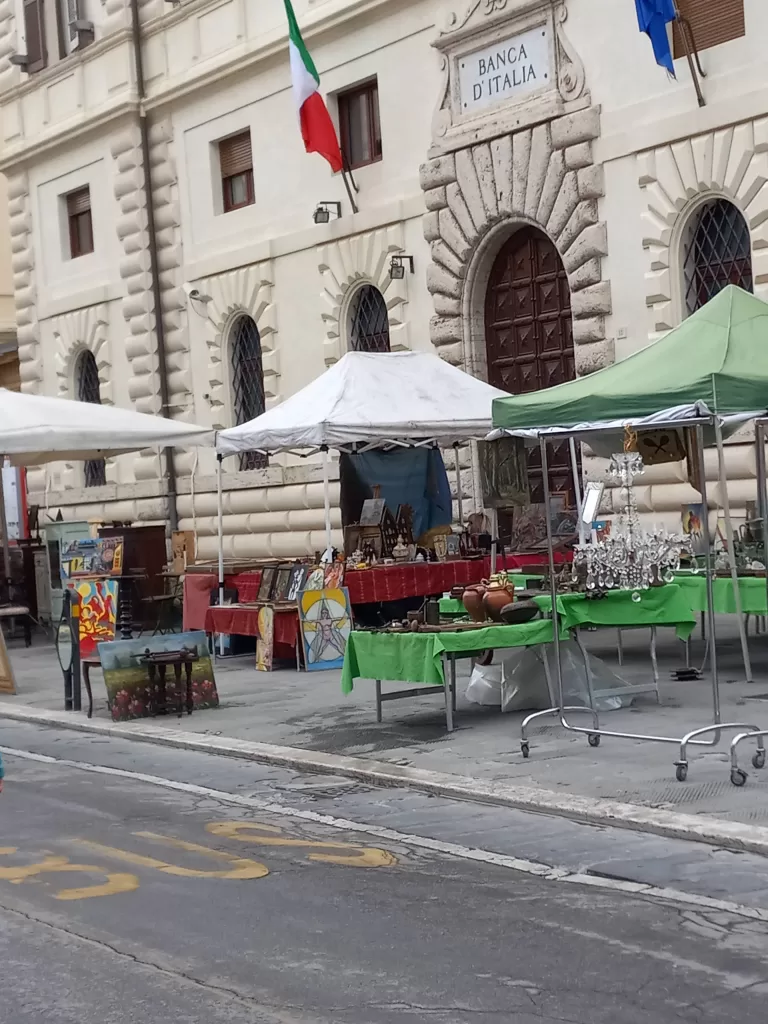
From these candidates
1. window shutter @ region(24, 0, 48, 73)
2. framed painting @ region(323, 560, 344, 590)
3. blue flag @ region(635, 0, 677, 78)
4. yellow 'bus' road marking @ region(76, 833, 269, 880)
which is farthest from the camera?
window shutter @ region(24, 0, 48, 73)

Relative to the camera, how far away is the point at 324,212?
72.3 feet

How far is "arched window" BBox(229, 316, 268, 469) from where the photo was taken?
24500 mm

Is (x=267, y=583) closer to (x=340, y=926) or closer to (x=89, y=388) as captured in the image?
(x=340, y=926)

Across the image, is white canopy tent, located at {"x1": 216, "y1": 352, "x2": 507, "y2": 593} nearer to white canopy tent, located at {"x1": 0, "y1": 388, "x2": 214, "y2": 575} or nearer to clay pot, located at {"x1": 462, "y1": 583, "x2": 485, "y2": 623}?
white canopy tent, located at {"x1": 0, "y1": 388, "x2": 214, "y2": 575}

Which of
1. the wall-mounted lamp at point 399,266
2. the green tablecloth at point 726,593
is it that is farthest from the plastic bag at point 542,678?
the wall-mounted lamp at point 399,266

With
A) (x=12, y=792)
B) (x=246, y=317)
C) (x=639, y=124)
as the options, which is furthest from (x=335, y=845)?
(x=246, y=317)

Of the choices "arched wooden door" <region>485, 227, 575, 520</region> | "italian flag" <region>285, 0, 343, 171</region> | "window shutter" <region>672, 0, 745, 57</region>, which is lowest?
"arched wooden door" <region>485, 227, 575, 520</region>

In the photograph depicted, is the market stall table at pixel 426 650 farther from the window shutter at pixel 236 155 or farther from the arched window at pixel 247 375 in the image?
the window shutter at pixel 236 155

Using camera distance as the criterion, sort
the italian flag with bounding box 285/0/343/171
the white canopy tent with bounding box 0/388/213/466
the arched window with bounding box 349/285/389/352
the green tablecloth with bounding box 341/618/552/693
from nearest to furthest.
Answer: the green tablecloth with bounding box 341/618/552/693 < the white canopy tent with bounding box 0/388/213/466 < the italian flag with bounding box 285/0/343/171 < the arched window with bounding box 349/285/389/352

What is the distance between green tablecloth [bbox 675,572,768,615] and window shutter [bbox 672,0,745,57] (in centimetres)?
672

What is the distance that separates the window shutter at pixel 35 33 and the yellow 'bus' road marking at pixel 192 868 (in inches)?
883

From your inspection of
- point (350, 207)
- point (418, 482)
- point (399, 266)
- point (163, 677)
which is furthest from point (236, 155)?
point (163, 677)

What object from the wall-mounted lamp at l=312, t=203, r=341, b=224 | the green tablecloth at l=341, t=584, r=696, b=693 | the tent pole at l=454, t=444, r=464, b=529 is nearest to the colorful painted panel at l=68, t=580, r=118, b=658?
the tent pole at l=454, t=444, r=464, b=529

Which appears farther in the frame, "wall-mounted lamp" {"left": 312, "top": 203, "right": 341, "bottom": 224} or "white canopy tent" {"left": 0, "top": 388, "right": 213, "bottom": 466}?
"wall-mounted lamp" {"left": 312, "top": 203, "right": 341, "bottom": 224}
